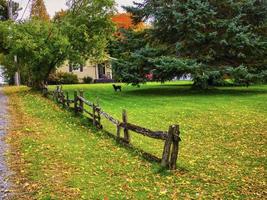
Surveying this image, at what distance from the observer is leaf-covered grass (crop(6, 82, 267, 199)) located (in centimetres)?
933

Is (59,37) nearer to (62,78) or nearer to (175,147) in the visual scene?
(175,147)

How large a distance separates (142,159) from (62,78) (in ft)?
141

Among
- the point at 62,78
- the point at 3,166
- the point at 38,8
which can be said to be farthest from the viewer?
the point at 38,8

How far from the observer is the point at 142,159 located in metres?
12.1

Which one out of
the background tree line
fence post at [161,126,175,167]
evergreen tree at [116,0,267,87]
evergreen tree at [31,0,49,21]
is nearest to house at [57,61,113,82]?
evergreen tree at [31,0,49,21]

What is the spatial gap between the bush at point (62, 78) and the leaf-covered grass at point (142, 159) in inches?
1218

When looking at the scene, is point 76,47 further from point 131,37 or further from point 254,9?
point 254,9

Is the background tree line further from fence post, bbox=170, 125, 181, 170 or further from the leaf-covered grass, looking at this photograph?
fence post, bbox=170, 125, 181, 170

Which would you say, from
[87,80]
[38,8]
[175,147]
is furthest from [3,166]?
[38,8]

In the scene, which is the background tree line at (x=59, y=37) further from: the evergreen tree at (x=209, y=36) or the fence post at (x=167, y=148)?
the fence post at (x=167, y=148)

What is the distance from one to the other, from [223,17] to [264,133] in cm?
1809

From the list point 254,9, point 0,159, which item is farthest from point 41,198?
point 254,9

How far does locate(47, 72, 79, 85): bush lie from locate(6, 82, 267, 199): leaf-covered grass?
30.9 m

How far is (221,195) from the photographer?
30.2 feet
